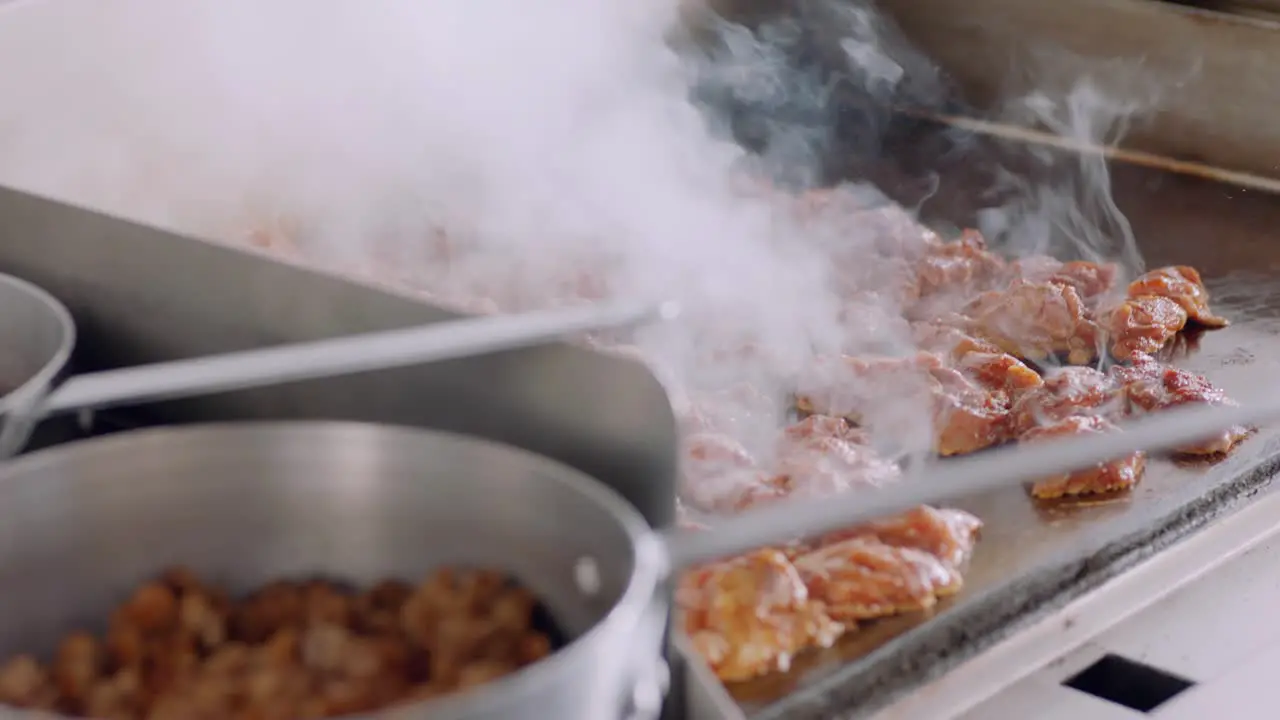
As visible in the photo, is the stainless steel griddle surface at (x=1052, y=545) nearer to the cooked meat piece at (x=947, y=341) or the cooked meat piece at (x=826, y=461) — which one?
the cooked meat piece at (x=826, y=461)

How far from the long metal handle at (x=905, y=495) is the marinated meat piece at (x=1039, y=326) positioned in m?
0.98

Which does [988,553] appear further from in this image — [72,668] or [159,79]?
[159,79]

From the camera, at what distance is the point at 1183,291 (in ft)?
7.74

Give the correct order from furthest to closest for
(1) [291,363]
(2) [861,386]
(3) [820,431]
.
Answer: (2) [861,386], (3) [820,431], (1) [291,363]

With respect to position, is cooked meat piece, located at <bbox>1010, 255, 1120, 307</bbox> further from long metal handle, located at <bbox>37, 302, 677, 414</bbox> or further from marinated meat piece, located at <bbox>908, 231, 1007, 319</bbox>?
long metal handle, located at <bbox>37, 302, 677, 414</bbox>

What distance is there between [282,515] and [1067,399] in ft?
4.09

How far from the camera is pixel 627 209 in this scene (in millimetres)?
2623

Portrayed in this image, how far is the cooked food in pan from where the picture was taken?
0.99 meters

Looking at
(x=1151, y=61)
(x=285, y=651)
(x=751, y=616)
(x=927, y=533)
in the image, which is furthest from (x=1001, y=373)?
(x=1151, y=61)

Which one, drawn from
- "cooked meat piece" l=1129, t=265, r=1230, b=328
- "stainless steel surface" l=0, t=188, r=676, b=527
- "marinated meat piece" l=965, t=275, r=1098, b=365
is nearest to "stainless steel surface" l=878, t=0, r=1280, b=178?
"cooked meat piece" l=1129, t=265, r=1230, b=328

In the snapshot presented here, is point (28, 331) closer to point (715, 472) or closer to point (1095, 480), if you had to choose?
point (715, 472)

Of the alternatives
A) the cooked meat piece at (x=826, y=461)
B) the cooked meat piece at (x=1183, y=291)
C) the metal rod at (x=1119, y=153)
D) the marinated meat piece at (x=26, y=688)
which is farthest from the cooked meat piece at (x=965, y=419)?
the metal rod at (x=1119, y=153)

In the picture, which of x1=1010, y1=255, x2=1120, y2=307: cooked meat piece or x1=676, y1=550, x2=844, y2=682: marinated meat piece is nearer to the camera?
x1=676, y1=550, x2=844, y2=682: marinated meat piece

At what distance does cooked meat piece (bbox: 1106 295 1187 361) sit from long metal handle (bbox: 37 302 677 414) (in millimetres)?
1231
